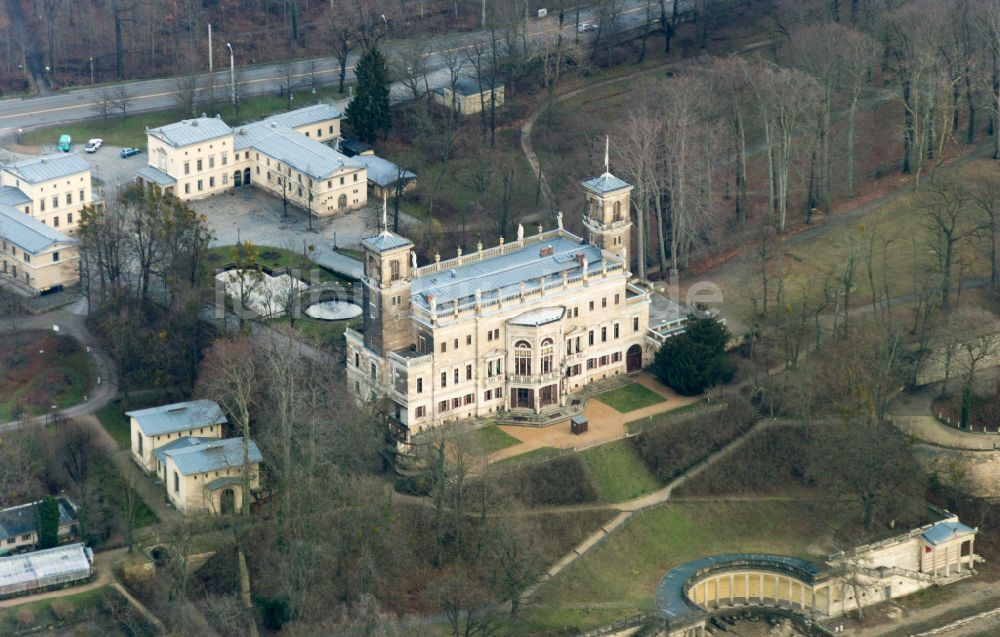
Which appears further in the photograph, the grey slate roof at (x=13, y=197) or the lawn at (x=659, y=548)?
the grey slate roof at (x=13, y=197)

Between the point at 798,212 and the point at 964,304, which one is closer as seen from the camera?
the point at 964,304

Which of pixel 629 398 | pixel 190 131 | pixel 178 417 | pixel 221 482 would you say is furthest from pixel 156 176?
pixel 629 398

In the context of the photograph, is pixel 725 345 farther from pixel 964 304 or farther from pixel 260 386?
pixel 260 386

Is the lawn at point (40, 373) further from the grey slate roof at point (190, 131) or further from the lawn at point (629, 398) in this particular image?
the lawn at point (629, 398)

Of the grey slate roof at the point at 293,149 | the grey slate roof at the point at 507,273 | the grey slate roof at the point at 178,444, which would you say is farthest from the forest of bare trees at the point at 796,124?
the grey slate roof at the point at 178,444

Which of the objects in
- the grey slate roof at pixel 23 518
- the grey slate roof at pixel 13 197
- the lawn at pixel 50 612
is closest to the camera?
the lawn at pixel 50 612

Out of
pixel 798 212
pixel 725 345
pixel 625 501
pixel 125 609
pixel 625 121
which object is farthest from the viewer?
pixel 625 121

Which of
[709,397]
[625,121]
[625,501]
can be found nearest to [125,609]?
[625,501]

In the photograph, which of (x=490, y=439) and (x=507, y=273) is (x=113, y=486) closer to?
(x=490, y=439)
